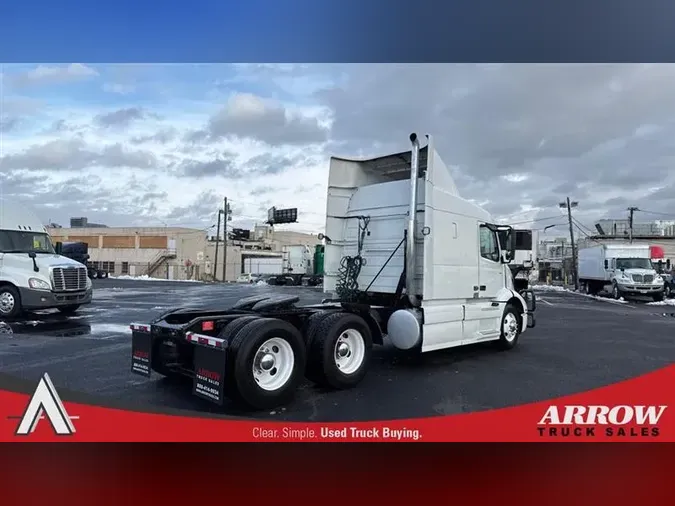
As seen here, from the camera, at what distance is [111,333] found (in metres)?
5.25

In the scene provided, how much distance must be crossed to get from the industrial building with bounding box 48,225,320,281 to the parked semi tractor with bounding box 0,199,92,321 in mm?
1032

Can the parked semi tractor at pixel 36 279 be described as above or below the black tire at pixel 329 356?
above

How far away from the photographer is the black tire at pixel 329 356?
386cm

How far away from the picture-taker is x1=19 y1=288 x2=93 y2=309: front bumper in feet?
20.1

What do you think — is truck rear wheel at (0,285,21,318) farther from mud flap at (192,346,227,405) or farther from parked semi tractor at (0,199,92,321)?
mud flap at (192,346,227,405)

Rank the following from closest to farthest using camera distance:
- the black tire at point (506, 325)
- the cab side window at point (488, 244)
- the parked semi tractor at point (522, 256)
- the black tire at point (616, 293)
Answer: the parked semi tractor at point (522, 256)
the cab side window at point (488, 244)
the black tire at point (506, 325)
the black tire at point (616, 293)

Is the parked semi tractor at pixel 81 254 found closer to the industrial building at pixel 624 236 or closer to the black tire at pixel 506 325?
the industrial building at pixel 624 236

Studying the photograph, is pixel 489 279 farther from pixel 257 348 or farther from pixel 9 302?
pixel 9 302

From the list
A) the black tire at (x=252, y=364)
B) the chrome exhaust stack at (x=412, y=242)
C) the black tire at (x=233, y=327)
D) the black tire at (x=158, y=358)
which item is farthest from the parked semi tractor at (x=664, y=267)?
the black tire at (x=158, y=358)

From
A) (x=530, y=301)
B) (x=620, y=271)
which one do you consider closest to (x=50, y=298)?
(x=530, y=301)

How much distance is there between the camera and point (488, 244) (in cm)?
531

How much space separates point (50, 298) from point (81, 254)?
9.33ft

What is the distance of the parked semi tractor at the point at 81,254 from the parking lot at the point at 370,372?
13cm
